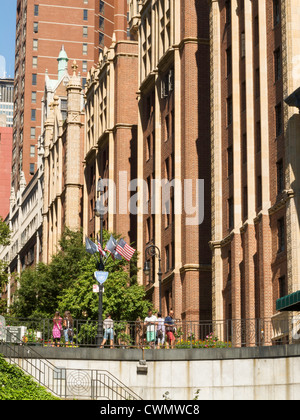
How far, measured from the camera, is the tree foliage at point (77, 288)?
6166 cm

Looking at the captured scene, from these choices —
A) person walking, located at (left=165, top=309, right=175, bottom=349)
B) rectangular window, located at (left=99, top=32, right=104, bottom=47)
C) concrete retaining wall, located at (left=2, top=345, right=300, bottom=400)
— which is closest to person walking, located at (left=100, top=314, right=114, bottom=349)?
person walking, located at (left=165, top=309, right=175, bottom=349)

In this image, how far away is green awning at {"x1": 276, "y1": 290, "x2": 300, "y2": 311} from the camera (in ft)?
142

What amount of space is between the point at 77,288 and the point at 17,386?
24.2 meters

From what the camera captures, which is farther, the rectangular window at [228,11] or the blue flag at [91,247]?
the rectangular window at [228,11]

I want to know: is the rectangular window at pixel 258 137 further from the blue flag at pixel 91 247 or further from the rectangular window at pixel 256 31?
the blue flag at pixel 91 247

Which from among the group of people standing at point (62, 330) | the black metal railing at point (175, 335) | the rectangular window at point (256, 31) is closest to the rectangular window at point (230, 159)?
the rectangular window at point (256, 31)

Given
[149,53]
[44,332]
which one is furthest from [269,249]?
[149,53]

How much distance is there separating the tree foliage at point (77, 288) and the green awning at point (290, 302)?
17566 millimetres

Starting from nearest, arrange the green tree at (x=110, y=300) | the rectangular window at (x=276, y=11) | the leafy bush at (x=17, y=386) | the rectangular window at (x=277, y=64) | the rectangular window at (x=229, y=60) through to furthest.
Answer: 1. the leafy bush at (x=17, y=386)
2. the rectangular window at (x=277, y=64)
3. the rectangular window at (x=276, y=11)
4. the green tree at (x=110, y=300)
5. the rectangular window at (x=229, y=60)

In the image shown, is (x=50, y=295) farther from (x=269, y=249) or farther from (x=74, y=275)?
(x=269, y=249)

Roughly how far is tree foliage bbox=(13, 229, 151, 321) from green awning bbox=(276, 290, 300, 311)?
1757cm

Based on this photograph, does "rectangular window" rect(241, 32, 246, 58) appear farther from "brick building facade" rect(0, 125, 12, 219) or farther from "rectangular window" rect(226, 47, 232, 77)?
"brick building facade" rect(0, 125, 12, 219)

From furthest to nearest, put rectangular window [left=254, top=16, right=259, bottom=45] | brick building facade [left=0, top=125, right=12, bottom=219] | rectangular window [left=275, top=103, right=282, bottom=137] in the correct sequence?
1. brick building facade [left=0, top=125, right=12, bottom=219]
2. rectangular window [left=254, top=16, right=259, bottom=45]
3. rectangular window [left=275, top=103, right=282, bottom=137]

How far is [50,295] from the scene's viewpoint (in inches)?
3056
